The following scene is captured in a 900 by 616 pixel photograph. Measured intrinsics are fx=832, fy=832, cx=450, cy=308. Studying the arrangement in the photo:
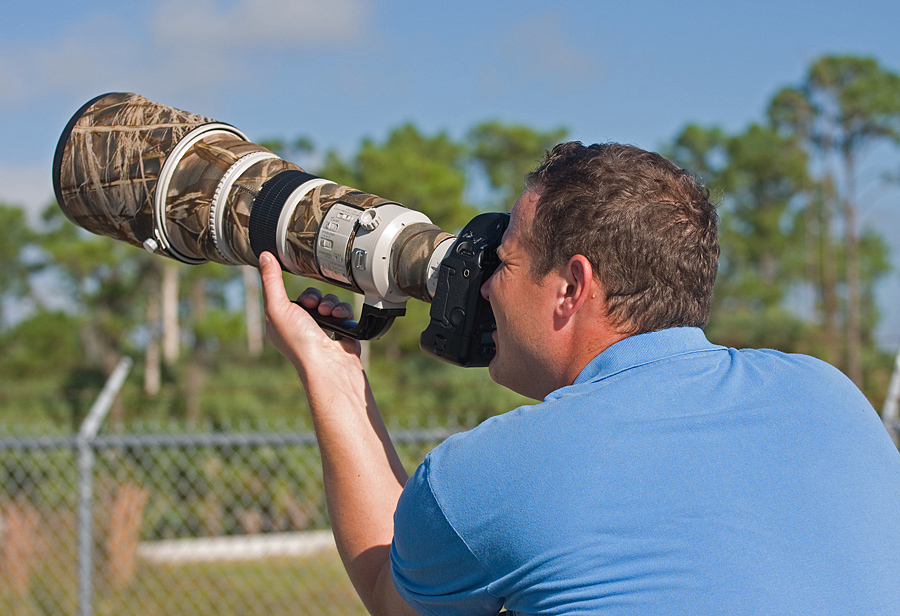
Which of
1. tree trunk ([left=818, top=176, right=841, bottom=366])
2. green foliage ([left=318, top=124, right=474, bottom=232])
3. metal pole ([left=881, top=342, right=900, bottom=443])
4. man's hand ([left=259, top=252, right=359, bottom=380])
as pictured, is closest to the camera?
man's hand ([left=259, top=252, right=359, bottom=380])

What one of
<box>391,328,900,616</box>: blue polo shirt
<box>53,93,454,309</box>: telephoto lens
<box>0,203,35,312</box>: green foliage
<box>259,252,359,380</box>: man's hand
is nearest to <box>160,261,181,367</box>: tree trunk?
<box>0,203,35,312</box>: green foliage

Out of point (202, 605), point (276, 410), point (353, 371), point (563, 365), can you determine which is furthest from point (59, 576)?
point (276, 410)

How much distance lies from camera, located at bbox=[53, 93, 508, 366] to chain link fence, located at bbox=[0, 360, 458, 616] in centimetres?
159

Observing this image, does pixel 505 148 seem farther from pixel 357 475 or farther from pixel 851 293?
pixel 357 475

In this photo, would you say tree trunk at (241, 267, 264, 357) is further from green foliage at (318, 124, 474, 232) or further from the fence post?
the fence post

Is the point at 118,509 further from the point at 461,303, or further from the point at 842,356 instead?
the point at 842,356

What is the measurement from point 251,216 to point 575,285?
822mm

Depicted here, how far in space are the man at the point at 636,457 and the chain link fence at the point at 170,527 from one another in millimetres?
2116

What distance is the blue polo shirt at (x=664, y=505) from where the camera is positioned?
37.8 inches

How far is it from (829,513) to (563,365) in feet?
1.31

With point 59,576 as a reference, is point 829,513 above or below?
above

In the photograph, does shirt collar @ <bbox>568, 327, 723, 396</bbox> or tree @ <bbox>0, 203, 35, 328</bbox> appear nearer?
shirt collar @ <bbox>568, 327, 723, 396</bbox>

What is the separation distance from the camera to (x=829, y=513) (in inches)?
39.3

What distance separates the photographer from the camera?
1488 mm
